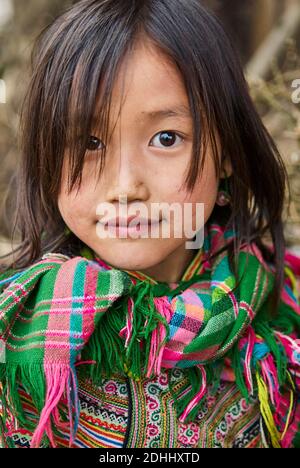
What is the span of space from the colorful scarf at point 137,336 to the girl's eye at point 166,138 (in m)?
0.22

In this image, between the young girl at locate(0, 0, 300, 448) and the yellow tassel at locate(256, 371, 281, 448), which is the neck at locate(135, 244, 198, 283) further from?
the yellow tassel at locate(256, 371, 281, 448)

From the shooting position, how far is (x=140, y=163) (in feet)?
3.14

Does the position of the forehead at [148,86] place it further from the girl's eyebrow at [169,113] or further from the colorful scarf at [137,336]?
the colorful scarf at [137,336]

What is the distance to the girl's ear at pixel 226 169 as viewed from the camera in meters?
1.11

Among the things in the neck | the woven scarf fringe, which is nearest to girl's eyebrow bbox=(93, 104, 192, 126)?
the neck

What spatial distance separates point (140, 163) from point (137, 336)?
270 mm

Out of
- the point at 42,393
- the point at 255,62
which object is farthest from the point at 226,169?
the point at 255,62

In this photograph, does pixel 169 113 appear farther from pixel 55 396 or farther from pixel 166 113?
pixel 55 396

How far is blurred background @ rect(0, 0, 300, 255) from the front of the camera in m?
1.61

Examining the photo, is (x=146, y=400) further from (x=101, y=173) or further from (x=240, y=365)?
(x=101, y=173)

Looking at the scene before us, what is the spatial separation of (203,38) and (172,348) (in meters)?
0.51
